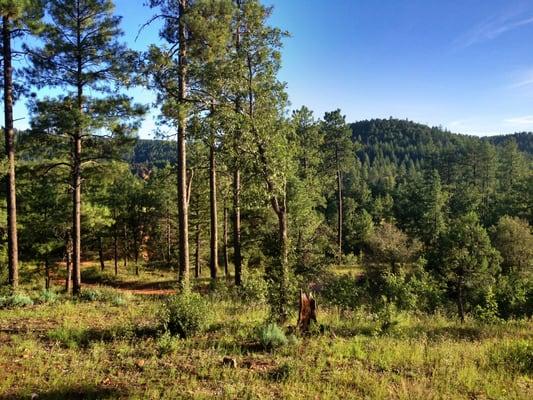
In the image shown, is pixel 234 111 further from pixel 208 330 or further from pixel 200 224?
pixel 200 224

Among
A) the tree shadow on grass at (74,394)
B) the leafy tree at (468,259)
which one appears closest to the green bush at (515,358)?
the tree shadow on grass at (74,394)

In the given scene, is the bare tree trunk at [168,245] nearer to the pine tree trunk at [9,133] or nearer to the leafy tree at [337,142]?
the leafy tree at [337,142]

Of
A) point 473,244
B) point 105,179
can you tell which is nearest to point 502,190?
point 473,244

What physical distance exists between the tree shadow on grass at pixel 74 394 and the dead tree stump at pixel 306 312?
12.8 feet

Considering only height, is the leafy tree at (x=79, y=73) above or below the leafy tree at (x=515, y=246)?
above

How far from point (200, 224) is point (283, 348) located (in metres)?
24.7

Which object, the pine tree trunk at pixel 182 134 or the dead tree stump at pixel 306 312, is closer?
the dead tree stump at pixel 306 312

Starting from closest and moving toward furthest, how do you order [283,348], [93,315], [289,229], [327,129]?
[283,348] → [93,315] → [289,229] → [327,129]

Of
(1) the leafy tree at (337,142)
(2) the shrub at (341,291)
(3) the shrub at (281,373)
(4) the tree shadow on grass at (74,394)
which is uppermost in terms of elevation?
(1) the leafy tree at (337,142)

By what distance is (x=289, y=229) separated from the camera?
72.1 feet

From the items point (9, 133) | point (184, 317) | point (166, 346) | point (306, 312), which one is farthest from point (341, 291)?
point (9, 133)

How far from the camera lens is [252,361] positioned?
648cm

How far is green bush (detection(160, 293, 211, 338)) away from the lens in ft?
25.9

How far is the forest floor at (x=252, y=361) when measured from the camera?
5352mm
